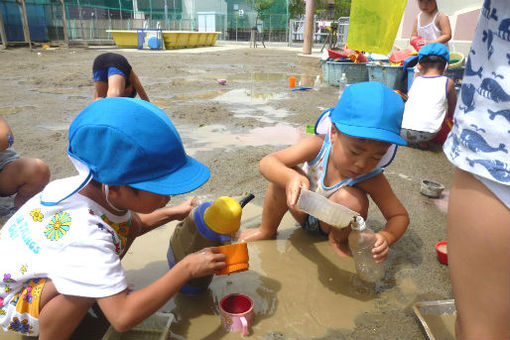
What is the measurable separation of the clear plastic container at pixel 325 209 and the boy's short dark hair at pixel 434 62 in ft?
11.5

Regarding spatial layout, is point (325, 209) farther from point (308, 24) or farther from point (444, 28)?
point (308, 24)

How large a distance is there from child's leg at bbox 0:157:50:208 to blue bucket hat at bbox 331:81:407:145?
220cm

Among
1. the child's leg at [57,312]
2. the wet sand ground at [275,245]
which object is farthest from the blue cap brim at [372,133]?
the child's leg at [57,312]

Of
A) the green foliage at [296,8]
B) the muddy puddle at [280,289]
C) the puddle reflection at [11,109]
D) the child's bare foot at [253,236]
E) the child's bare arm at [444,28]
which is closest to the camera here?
the muddy puddle at [280,289]

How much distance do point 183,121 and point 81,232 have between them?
407cm

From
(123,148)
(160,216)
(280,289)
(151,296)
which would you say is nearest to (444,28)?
(280,289)

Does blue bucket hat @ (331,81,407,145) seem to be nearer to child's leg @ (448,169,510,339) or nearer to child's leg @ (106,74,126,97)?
child's leg @ (448,169,510,339)

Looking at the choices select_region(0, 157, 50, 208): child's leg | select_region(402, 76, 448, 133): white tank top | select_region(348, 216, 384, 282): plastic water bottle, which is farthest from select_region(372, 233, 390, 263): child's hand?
select_region(402, 76, 448, 133): white tank top

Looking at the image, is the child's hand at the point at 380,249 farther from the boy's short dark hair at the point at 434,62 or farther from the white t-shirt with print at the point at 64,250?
the boy's short dark hair at the point at 434,62

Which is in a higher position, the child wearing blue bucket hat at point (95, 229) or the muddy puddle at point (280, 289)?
the child wearing blue bucket hat at point (95, 229)

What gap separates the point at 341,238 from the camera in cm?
246

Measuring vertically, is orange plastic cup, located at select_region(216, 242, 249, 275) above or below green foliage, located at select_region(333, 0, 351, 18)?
below

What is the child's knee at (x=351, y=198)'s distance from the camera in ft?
7.20

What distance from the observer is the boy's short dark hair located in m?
4.55
